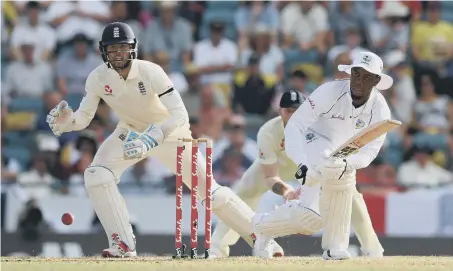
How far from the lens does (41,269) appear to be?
6367 mm

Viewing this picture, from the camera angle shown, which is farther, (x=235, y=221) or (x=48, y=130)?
(x=48, y=130)

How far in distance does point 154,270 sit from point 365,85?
1.83 meters

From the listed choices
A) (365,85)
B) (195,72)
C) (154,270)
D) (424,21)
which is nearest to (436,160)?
(424,21)

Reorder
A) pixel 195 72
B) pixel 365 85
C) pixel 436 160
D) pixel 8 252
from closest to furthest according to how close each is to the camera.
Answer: pixel 365 85 < pixel 8 252 < pixel 436 160 < pixel 195 72

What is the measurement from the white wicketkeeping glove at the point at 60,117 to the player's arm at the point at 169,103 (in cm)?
65

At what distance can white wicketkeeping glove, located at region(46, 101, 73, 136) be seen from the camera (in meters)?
7.84

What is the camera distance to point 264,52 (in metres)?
12.3

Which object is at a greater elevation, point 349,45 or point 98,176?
point 349,45

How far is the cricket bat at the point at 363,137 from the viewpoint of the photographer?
261 inches

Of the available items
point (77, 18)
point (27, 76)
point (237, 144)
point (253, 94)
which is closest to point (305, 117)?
point (237, 144)

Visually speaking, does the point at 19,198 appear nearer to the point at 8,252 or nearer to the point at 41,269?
the point at 8,252

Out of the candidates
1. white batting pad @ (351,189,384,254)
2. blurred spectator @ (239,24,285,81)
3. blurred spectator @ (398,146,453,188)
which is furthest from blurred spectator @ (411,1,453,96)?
white batting pad @ (351,189,384,254)

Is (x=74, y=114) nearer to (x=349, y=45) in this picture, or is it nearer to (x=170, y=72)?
(x=170, y=72)

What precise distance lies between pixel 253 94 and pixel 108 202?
440cm
